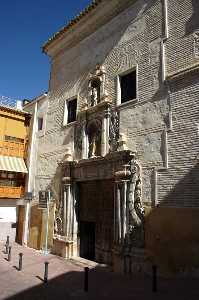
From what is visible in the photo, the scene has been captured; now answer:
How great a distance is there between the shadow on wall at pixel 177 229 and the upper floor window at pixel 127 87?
4.15m

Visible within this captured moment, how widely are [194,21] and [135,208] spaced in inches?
254

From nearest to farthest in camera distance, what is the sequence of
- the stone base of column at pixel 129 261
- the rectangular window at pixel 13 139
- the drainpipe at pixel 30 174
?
the stone base of column at pixel 129 261
the drainpipe at pixel 30 174
the rectangular window at pixel 13 139

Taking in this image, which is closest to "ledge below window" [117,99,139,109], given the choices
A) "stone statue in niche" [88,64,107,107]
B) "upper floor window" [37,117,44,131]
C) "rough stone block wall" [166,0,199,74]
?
"stone statue in niche" [88,64,107,107]

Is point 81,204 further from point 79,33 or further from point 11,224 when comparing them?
point 79,33

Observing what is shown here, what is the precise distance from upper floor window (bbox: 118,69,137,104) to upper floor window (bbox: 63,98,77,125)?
9.77ft

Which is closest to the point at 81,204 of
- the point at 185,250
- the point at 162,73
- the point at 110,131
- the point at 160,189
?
the point at 110,131

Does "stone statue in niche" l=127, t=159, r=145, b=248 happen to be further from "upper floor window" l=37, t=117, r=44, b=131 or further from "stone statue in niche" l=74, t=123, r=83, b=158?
"upper floor window" l=37, t=117, r=44, b=131

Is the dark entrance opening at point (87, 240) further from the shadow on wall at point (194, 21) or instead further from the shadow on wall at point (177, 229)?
the shadow on wall at point (194, 21)

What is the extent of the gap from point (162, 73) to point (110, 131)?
2.99 metres

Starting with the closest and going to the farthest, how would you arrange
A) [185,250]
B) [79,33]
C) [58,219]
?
[185,250] < [58,219] < [79,33]

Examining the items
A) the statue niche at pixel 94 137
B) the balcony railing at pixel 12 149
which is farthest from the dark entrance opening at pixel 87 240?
the balcony railing at pixel 12 149

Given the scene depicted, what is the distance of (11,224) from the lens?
1648 centimetres

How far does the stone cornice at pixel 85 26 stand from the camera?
1249 centimetres

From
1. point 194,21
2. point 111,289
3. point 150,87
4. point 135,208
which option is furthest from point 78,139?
point 111,289
